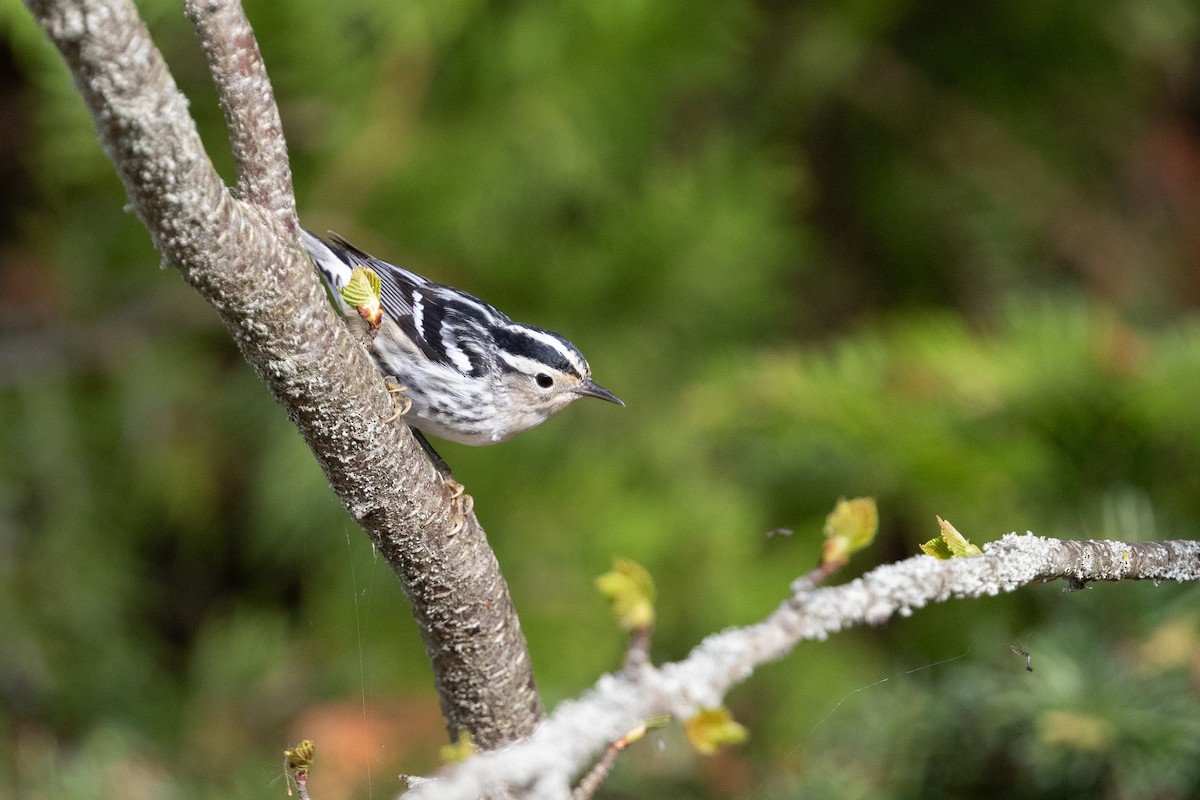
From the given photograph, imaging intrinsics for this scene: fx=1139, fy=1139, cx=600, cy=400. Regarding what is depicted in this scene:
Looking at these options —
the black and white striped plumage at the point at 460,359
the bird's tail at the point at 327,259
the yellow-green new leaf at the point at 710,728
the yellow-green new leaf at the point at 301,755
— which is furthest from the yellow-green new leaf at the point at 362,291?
the bird's tail at the point at 327,259

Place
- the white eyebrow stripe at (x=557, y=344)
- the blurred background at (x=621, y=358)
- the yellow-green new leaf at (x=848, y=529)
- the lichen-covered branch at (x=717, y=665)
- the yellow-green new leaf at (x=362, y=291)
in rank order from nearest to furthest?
the lichen-covered branch at (x=717, y=665) < the yellow-green new leaf at (x=848, y=529) < the yellow-green new leaf at (x=362, y=291) < the blurred background at (x=621, y=358) < the white eyebrow stripe at (x=557, y=344)

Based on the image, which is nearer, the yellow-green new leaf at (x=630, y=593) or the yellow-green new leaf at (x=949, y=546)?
the yellow-green new leaf at (x=630, y=593)

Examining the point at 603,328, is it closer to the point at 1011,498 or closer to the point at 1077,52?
the point at 1011,498

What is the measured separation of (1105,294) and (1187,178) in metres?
0.54

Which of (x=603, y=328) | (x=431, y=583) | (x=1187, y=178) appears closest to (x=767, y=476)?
(x=603, y=328)

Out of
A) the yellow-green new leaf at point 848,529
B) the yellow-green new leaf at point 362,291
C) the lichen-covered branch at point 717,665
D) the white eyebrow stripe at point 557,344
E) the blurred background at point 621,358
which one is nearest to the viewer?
the lichen-covered branch at point 717,665

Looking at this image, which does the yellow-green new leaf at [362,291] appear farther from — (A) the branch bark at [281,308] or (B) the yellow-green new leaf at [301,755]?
(B) the yellow-green new leaf at [301,755]

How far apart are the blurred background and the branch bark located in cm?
45

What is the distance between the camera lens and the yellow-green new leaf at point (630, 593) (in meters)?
0.71

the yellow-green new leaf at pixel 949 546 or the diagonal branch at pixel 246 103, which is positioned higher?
the diagonal branch at pixel 246 103

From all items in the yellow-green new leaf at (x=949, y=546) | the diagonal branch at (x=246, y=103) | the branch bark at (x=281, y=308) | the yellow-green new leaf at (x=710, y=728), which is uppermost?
the diagonal branch at (x=246, y=103)

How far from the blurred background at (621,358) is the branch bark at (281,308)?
0.45m

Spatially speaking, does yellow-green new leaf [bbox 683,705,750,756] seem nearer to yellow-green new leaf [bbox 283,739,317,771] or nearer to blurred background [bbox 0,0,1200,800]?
yellow-green new leaf [bbox 283,739,317,771]

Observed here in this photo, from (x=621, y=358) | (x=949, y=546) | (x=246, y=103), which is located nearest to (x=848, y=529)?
(x=949, y=546)
